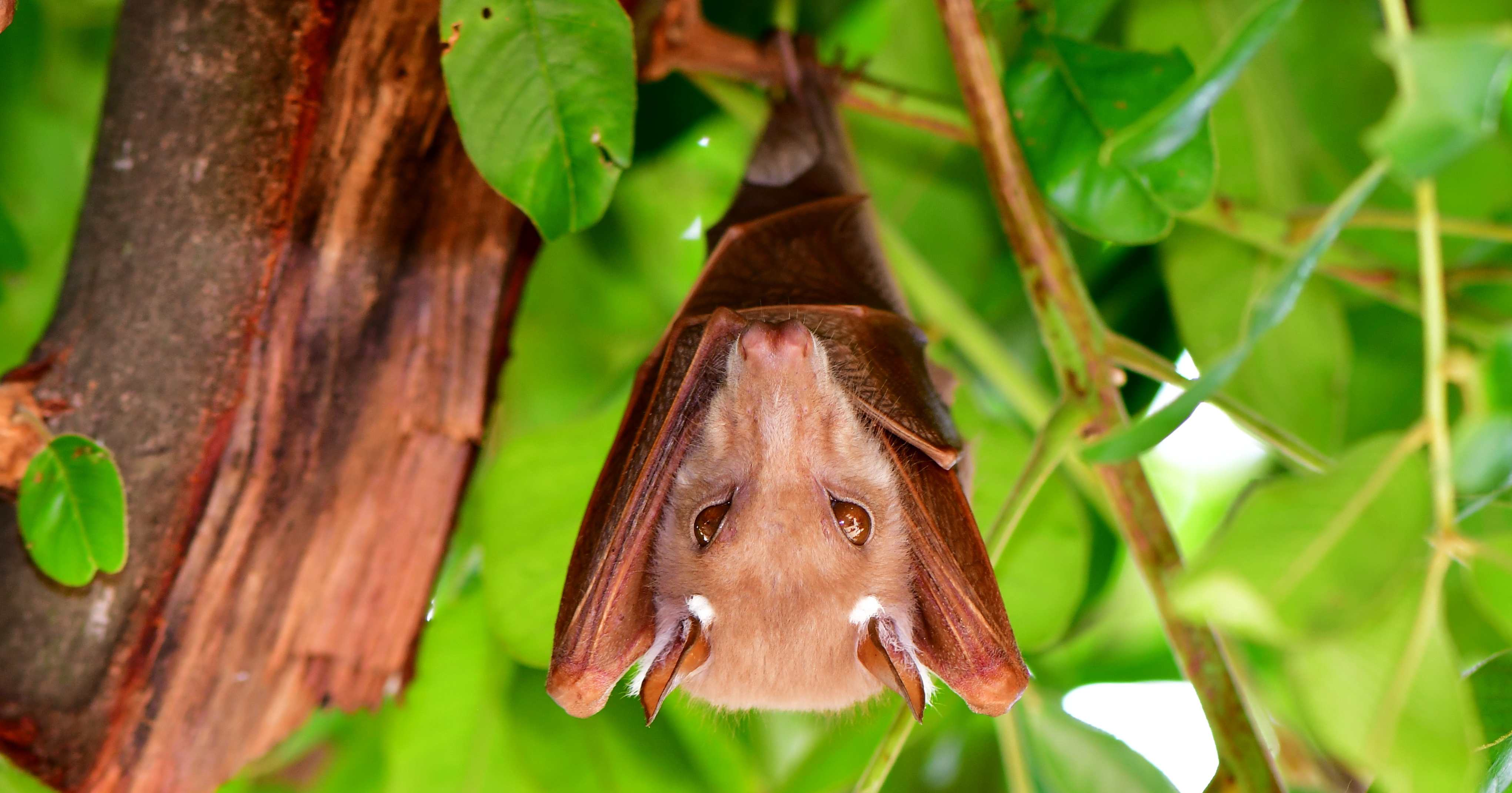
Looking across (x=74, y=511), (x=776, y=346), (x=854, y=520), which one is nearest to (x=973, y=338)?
(x=854, y=520)

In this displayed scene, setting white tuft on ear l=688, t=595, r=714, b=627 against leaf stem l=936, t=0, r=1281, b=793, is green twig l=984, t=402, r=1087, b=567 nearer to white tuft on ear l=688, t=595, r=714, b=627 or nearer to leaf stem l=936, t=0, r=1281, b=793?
leaf stem l=936, t=0, r=1281, b=793

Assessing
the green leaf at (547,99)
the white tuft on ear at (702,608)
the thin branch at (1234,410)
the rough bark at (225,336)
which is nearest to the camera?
the green leaf at (547,99)

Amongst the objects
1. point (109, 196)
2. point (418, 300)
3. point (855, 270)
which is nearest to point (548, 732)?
point (418, 300)

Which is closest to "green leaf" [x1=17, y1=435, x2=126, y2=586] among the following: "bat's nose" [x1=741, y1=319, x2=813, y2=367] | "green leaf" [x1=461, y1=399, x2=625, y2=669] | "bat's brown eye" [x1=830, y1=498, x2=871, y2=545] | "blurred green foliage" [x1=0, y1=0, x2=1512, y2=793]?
"blurred green foliage" [x1=0, y1=0, x2=1512, y2=793]

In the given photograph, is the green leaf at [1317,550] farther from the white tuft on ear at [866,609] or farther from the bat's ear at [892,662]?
the white tuft on ear at [866,609]

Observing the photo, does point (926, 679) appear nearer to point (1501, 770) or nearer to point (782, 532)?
point (782, 532)

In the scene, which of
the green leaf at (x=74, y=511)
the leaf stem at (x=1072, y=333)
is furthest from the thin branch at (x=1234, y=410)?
the green leaf at (x=74, y=511)

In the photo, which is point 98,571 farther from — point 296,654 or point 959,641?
point 959,641
